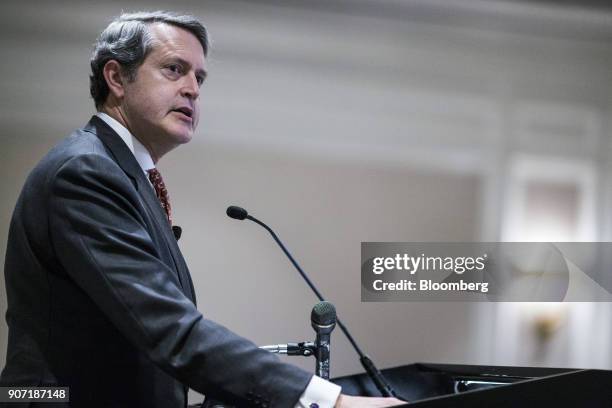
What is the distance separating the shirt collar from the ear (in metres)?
0.07

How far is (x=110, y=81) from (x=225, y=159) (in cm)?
111

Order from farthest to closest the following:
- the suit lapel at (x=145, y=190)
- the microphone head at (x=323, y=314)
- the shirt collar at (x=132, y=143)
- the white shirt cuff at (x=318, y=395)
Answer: the microphone head at (x=323, y=314) < the shirt collar at (x=132, y=143) < the suit lapel at (x=145, y=190) < the white shirt cuff at (x=318, y=395)

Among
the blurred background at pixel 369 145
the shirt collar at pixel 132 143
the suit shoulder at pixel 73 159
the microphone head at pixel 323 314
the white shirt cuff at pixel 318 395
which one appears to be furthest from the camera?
the blurred background at pixel 369 145

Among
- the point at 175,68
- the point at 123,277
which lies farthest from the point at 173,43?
the point at 123,277

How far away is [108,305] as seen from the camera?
109cm

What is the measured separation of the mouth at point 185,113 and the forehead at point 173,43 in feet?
0.37

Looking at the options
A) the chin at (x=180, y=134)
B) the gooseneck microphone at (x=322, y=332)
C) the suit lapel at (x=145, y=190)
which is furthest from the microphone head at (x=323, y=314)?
the chin at (x=180, y=134)

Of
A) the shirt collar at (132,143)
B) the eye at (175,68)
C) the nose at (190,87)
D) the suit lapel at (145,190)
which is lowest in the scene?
the suit lapel at (145,190)

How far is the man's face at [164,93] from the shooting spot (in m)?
1.54

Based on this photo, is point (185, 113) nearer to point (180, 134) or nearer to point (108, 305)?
point (180, 134)

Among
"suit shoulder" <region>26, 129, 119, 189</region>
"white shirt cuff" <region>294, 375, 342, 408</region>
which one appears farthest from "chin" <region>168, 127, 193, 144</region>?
"white shirt cuff" <region>294, 375, 342, 408</region>

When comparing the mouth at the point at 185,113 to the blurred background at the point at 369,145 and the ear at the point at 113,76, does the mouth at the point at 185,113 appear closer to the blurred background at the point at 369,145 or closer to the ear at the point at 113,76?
the ear at the point at 113,76

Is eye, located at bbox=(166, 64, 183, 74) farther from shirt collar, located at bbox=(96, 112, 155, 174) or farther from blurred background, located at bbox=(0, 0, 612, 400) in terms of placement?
blurred background, located at bbox=(0, 0, 612, 400)

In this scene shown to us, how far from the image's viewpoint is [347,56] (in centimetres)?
281
